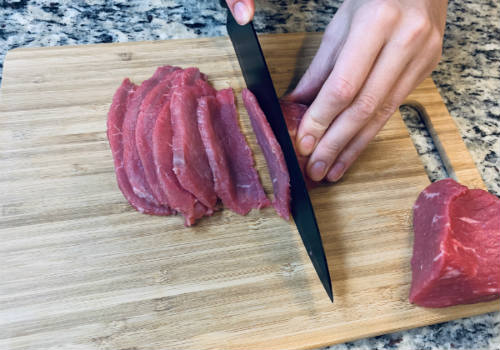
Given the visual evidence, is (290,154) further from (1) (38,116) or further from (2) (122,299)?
(1) (38,116)

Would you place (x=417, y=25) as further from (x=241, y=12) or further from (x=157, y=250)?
(x=157, y=250)

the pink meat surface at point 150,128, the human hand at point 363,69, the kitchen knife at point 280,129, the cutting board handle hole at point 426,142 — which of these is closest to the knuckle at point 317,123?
the human hand at point 363,69

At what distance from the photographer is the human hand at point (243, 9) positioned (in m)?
2.11

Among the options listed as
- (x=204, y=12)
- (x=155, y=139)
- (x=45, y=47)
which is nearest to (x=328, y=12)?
(x=204, y=12)

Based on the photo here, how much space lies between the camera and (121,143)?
2318 mm

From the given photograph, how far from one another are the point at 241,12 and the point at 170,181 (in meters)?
1.02

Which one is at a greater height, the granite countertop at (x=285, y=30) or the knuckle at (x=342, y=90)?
the knuckle at (x=342, y=90)

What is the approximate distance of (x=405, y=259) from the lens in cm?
216

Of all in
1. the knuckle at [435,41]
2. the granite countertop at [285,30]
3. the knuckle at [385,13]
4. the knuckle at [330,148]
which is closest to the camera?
the knuckle at [385,13]

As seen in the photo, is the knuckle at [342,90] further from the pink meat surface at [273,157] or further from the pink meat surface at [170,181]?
the pink meat surface at [170,181]

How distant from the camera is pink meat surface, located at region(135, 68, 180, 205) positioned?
2.18m

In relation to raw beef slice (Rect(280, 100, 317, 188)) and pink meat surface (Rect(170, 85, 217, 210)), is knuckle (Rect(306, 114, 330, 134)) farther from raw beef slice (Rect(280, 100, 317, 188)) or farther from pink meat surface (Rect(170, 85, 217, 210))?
pink meat surface (Rect(170, 85, 217, 210))

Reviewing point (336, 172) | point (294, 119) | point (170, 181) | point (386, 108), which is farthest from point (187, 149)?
point (386, 108)

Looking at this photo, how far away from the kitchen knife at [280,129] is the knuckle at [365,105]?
0.39 m
